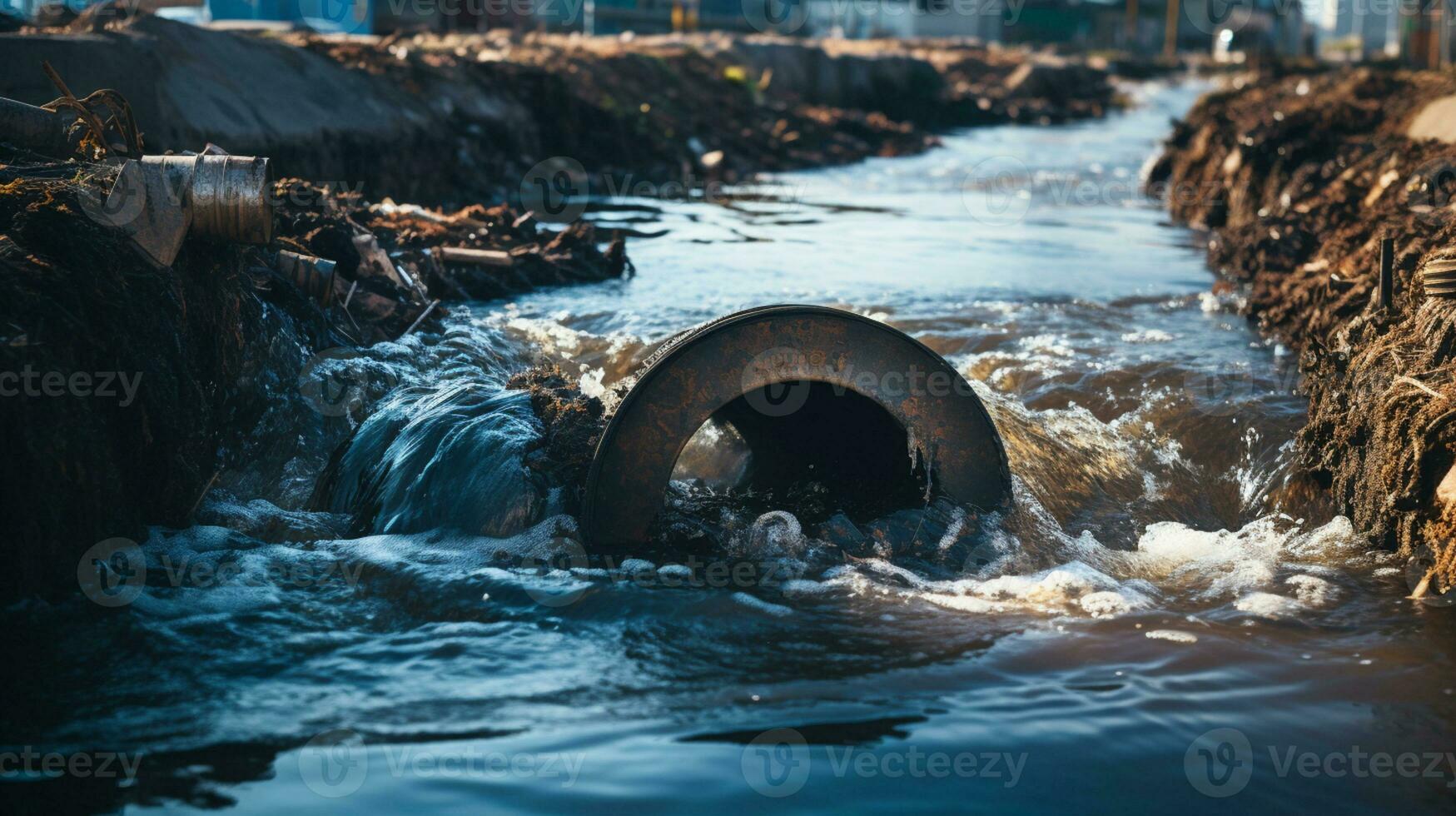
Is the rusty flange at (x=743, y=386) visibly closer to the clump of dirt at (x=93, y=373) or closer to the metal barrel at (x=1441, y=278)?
the clump of dirt at (x=93, y=373)

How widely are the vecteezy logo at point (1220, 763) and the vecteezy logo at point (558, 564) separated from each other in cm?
221

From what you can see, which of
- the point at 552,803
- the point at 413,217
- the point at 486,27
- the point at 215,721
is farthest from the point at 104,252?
the point at 486,27

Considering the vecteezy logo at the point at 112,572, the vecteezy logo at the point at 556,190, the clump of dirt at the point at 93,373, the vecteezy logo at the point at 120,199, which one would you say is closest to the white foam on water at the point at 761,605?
the vecteezy logo at the point at 112,572

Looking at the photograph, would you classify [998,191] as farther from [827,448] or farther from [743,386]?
[743,386]

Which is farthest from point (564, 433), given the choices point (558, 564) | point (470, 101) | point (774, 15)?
point (774, 15)

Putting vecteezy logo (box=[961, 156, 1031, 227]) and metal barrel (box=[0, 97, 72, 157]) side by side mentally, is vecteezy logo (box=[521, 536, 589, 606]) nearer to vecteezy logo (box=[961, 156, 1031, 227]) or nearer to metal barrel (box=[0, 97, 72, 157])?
metal barrel (box=[0, 97, 72, 157])

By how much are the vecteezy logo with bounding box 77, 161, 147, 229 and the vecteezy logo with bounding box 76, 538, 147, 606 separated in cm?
137

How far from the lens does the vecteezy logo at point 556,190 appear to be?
15.3m

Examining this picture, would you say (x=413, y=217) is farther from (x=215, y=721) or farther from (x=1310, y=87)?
(x=1310, y=87)

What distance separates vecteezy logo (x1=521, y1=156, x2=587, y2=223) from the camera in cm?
1527

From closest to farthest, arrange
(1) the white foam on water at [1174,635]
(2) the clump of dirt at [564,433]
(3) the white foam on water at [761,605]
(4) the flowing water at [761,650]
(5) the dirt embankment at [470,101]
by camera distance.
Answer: (4) the flowing water at [761,650] < (1) the white foam on water at [1174,635] < (3) the white foam on water at [761,605] < (2) the clump of dirt at [564,433] < (5) the dirt embankment at [470,101]

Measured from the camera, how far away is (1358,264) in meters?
7.86

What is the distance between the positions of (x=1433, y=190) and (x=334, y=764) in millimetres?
7702

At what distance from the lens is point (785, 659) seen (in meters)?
4.24
